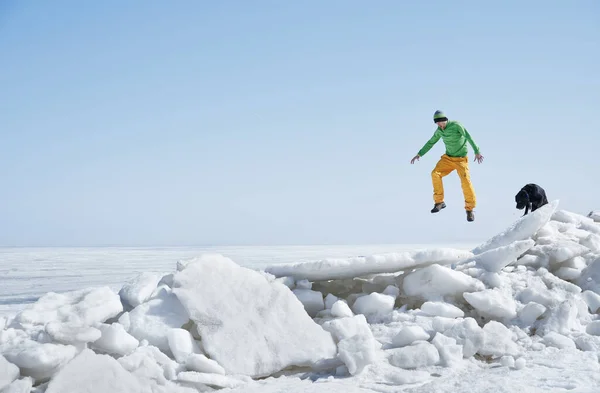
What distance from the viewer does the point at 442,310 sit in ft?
12.2

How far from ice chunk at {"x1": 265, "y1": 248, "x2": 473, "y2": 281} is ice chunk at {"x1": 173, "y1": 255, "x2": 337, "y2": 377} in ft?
1.21

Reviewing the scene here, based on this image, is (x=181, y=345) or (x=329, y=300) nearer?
(x=181, y=345)

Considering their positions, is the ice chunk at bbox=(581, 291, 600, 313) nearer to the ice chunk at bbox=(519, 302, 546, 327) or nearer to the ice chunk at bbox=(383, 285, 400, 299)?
the ice chunk at bbox=(519, 302, 546, 327)

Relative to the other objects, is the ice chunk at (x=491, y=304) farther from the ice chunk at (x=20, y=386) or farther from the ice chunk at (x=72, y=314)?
the ice chunk at (x=20, y=386)

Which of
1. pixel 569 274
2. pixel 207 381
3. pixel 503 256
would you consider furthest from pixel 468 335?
pixel 569 274

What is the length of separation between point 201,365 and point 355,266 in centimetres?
157

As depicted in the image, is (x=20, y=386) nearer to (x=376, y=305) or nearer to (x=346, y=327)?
(x=346, y=327)

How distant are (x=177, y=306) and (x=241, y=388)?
0.92 metres

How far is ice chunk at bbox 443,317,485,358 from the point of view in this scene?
10.6 ft

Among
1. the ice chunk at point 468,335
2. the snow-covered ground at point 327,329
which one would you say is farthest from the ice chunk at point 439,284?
the ice chunk at point 468,335

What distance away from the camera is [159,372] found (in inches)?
112

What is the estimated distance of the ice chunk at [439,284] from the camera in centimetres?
405

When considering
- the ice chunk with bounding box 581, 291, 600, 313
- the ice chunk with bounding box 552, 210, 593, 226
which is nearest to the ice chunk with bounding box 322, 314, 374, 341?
the ice chunk with bounding box 581, 291, 600, 313

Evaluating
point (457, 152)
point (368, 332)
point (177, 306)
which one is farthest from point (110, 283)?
point (457, 152)
